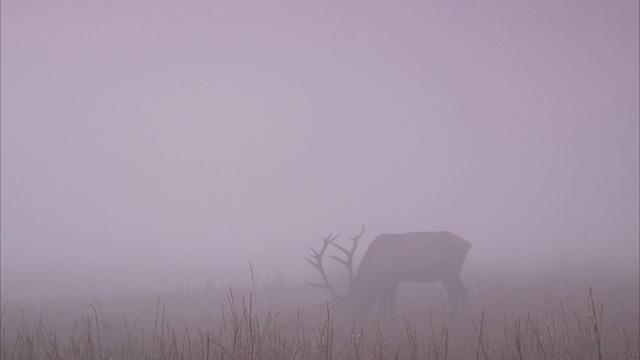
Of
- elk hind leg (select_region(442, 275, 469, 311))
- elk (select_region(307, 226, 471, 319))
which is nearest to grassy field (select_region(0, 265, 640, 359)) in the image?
elk hind leg (select_region(442, 275, 469, 311))

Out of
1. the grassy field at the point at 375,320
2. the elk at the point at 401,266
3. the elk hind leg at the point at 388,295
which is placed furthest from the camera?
the elk at the point at 401,266

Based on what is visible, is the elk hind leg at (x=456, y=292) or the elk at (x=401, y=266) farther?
the elk at (x=401, y=266)

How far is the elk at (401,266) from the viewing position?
31.7ft

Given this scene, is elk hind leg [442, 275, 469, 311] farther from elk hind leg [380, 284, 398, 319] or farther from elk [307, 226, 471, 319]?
elk hind leg [380, 284, 398, 319]

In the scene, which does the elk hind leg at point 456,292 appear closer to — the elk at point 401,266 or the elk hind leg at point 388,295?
the elk at point 401,266

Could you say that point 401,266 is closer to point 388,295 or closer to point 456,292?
point 388,295

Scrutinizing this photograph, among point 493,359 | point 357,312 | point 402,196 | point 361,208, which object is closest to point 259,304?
point 357,312

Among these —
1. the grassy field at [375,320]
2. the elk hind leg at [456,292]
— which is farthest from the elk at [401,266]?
the grassy field at [375,320]

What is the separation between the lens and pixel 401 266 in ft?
33.4

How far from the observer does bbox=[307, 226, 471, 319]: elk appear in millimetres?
9664

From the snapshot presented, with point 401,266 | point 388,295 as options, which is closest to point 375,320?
point 388,295

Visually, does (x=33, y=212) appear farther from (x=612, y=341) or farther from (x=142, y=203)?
(x=612, y=341)

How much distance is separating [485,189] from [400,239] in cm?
9119

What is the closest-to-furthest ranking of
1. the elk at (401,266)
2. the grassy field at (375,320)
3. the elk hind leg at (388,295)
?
the grassy field at (375,320) → the elk hind leg at (388,295) → the elk at (401,266)
